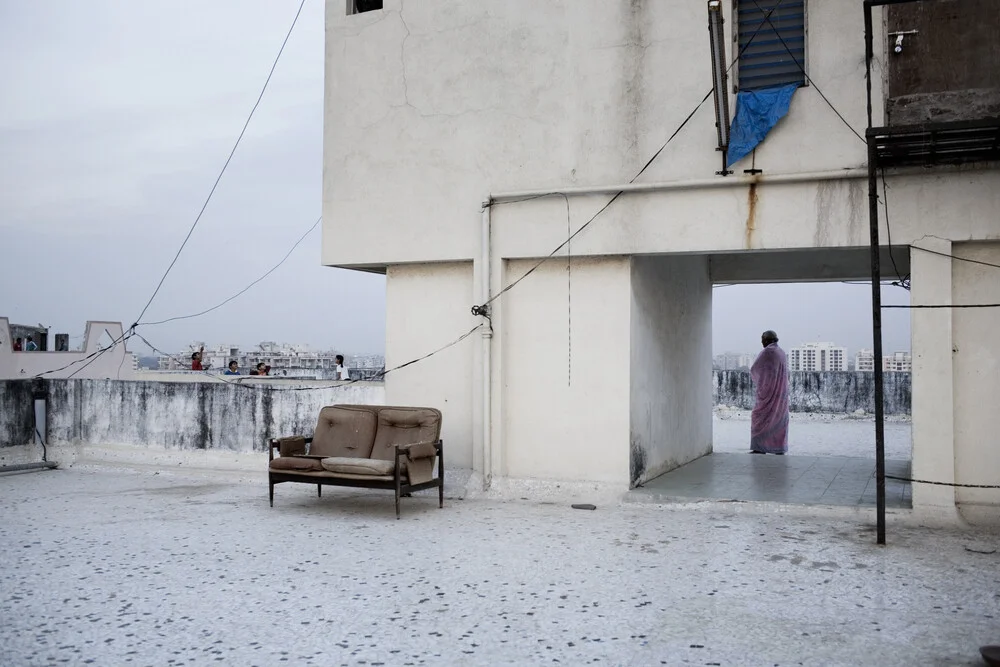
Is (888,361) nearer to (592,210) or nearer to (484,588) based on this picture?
(592,210)

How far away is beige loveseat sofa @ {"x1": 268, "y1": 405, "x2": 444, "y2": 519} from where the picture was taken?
8.34 m

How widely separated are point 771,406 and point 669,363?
336cm

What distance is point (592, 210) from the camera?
9211 mm

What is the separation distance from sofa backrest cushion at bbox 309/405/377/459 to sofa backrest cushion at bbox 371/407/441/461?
10 centimetres

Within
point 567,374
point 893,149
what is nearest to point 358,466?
point 567,374

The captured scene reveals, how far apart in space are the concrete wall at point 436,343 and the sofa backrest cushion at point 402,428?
90cm

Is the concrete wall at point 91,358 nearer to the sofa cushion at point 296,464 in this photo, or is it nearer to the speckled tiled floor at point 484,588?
the speckled tiled floor at point 484,588

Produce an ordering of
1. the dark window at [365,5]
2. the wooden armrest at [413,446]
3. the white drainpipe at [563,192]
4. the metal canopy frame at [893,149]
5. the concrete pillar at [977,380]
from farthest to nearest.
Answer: the dark window at [365,5] → the white drainpipe at [563,192] → the wooden armrest at [413,446] → the concrete pillar at [977,380] → the metal canopy frame at [893,149]

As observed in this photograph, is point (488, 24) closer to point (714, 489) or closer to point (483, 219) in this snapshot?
point (483, 219)

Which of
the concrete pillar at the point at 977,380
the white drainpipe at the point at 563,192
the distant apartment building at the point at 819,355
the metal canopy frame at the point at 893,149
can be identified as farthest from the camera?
the distant apartment building at the point at 819,355

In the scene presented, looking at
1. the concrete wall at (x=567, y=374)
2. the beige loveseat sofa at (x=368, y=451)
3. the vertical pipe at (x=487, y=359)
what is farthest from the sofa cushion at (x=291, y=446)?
the concrete wall at (x=567, y=374)

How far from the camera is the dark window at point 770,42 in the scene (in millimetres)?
8469

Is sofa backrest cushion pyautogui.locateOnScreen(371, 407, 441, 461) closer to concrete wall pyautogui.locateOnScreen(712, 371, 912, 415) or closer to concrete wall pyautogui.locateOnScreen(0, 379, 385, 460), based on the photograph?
concrete wall pyautogui.locateOnScreen(0, 379, 385, 460)

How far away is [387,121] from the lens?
33.6 feet
